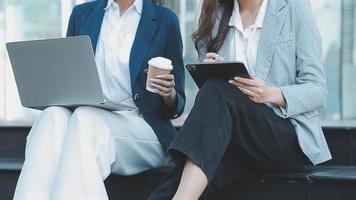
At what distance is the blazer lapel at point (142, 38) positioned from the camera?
8.39 feet

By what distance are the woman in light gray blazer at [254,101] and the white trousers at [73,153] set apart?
0.75 feet

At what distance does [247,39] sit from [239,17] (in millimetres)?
96

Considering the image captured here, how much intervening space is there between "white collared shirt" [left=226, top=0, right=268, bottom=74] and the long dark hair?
3cm

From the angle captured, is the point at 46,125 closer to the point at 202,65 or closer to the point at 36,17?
the point at 202,65

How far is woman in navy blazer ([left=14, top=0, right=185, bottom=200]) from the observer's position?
6.96 ft

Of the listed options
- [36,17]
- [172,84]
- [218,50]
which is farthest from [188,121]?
[36,17]

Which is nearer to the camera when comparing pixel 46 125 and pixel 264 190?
pixel 46 125

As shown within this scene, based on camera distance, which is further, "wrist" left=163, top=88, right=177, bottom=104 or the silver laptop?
"wrist" left=163, top=88, right=177, bottom=104

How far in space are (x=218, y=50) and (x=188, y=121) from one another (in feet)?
1.70

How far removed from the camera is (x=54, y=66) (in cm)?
224

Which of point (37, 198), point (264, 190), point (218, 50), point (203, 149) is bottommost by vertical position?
point (264, 190)

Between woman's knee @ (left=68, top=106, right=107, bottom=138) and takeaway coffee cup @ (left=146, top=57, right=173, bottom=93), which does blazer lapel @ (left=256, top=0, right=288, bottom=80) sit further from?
woman's knee @ (left=68, top=106, right=107, bottom=138)

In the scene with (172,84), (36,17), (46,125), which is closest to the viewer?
(46,125)

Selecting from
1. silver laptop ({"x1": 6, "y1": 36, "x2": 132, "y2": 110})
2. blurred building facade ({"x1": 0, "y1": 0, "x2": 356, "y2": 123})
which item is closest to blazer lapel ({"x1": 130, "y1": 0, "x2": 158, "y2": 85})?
silver laptop ({"x1": 6, "y1": 36, "x2": 132, "y2": 110})
